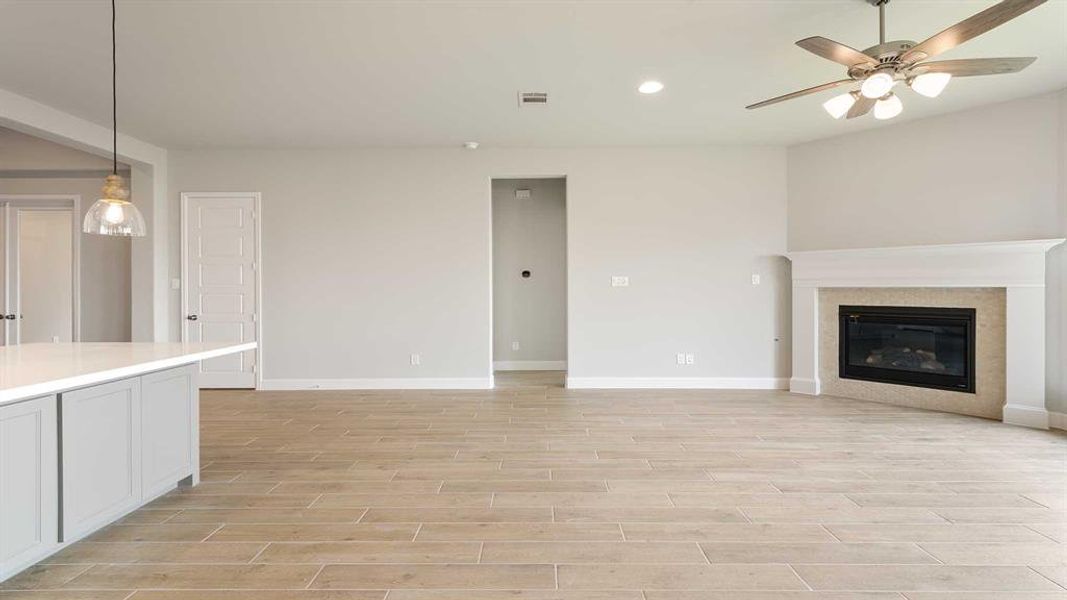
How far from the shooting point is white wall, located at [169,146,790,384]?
20.0 ft

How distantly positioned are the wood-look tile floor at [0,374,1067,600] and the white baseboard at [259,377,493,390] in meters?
1.54

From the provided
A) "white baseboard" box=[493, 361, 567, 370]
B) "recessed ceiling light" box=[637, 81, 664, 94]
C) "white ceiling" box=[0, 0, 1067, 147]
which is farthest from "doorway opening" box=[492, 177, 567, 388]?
"recessed ceiling light" box=[637, 81, 664, 94]

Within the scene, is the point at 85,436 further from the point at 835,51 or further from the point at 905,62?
the point at 905,62

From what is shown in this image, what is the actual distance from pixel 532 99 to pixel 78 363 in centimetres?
361

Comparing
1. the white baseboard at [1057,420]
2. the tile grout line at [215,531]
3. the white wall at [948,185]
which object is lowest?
the tile grout line at [215,531]

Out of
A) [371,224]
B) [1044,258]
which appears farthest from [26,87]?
[1044,258]

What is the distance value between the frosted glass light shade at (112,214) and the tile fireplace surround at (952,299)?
19.5ft

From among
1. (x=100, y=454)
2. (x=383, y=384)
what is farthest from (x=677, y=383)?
(x=100, y=454)

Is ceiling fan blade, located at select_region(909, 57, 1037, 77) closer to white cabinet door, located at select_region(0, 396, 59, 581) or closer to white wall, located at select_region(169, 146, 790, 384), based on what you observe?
white wall, located at select_region(169, 146, 790, 384)

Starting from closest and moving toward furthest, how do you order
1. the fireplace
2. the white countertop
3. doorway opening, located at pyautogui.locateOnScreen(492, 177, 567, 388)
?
the white countertop → the fireplace → doorway opening, located at pyautogui.locateOnScreen(492, 177, 567, 388)

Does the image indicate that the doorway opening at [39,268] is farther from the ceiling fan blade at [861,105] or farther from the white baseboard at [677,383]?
the ceiling fan blade at [861,105]

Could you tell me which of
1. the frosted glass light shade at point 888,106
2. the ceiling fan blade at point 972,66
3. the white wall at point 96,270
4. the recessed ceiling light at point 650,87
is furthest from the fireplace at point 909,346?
the white wall at point 96,270

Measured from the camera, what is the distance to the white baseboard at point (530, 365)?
7758 mm

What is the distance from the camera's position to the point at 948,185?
500 centimetres
